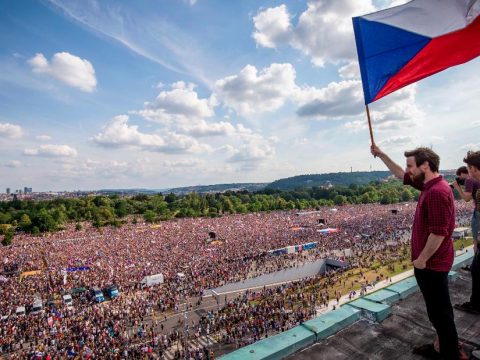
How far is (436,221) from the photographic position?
239cm

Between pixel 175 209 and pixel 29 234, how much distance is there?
37500 millimetres

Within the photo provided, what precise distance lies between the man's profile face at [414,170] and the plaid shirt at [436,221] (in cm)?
Answer: 8

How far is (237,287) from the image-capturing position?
937 inches

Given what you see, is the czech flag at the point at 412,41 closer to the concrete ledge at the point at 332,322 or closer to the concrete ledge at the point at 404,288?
the concrete ledge at the point at 332,322

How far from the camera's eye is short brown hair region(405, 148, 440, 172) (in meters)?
2.66

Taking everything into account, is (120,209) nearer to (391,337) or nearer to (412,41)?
(391,337)

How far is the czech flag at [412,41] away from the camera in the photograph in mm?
3303

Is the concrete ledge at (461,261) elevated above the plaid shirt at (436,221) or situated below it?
below

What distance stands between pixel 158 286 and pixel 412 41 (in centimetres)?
2442

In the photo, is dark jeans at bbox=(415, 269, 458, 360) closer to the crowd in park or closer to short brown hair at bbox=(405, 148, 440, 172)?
short brown hair at bbox=(405, 148, 440, 172)

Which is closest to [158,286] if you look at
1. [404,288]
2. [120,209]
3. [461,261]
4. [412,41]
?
[461,261]

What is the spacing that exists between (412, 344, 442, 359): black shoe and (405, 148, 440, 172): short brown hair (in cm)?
169

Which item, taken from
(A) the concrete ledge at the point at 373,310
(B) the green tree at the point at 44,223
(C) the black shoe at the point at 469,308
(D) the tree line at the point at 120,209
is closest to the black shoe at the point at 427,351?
(A) the concrete ledge at the point at 373,310

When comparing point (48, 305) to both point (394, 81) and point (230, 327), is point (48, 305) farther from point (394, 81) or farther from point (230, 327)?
point (394, 81)
